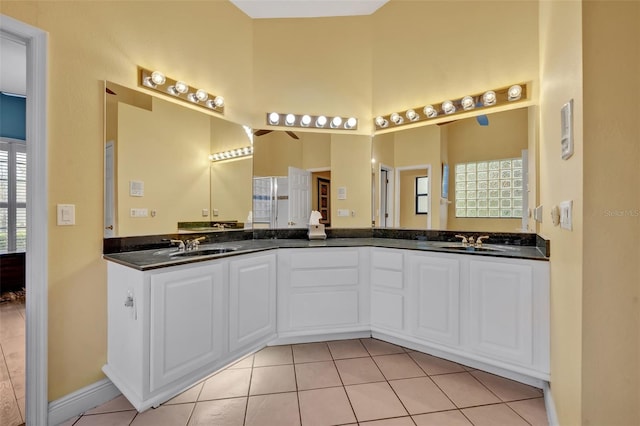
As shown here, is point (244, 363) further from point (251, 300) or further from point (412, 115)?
point (412, 115)

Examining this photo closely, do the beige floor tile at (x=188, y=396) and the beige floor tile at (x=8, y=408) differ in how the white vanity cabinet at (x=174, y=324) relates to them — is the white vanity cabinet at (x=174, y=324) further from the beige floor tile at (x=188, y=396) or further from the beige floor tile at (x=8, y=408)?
the beige floor tile at (x=8, y=408)

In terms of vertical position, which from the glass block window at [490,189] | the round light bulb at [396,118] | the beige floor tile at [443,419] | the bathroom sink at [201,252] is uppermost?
the round light bulb at [396,118]

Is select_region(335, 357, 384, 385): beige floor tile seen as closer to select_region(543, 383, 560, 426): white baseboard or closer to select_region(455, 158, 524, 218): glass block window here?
select_region(543, 383, 560, 426): white baseboard

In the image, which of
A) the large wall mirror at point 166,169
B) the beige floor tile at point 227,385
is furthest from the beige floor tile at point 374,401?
the large wall mirror at point 166,169

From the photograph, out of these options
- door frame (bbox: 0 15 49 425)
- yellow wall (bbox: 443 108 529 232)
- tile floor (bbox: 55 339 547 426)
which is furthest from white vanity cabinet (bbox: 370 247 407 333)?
door frame (bbox: 0 15 49 425)

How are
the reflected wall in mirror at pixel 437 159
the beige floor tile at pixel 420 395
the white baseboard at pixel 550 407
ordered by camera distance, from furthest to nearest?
the reflected wall in mirror at pixel 437 159
the beige floor tile at pixel 420 395
the white baseboard at pixel 550 407

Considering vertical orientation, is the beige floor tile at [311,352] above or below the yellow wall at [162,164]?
below

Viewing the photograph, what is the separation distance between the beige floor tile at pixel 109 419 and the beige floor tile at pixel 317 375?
2.56ft

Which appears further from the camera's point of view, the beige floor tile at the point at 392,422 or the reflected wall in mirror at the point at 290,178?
the reflected wall in mirror at the point at 290,178

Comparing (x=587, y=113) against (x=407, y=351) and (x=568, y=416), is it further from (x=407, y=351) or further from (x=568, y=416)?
(x=407, y=351)

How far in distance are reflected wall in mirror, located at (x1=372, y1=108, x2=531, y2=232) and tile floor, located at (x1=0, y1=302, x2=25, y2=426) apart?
262cm

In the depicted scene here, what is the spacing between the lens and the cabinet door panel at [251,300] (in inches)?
75.8

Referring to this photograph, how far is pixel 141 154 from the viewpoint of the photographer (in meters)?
1.95

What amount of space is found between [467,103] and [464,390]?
6.58ft
